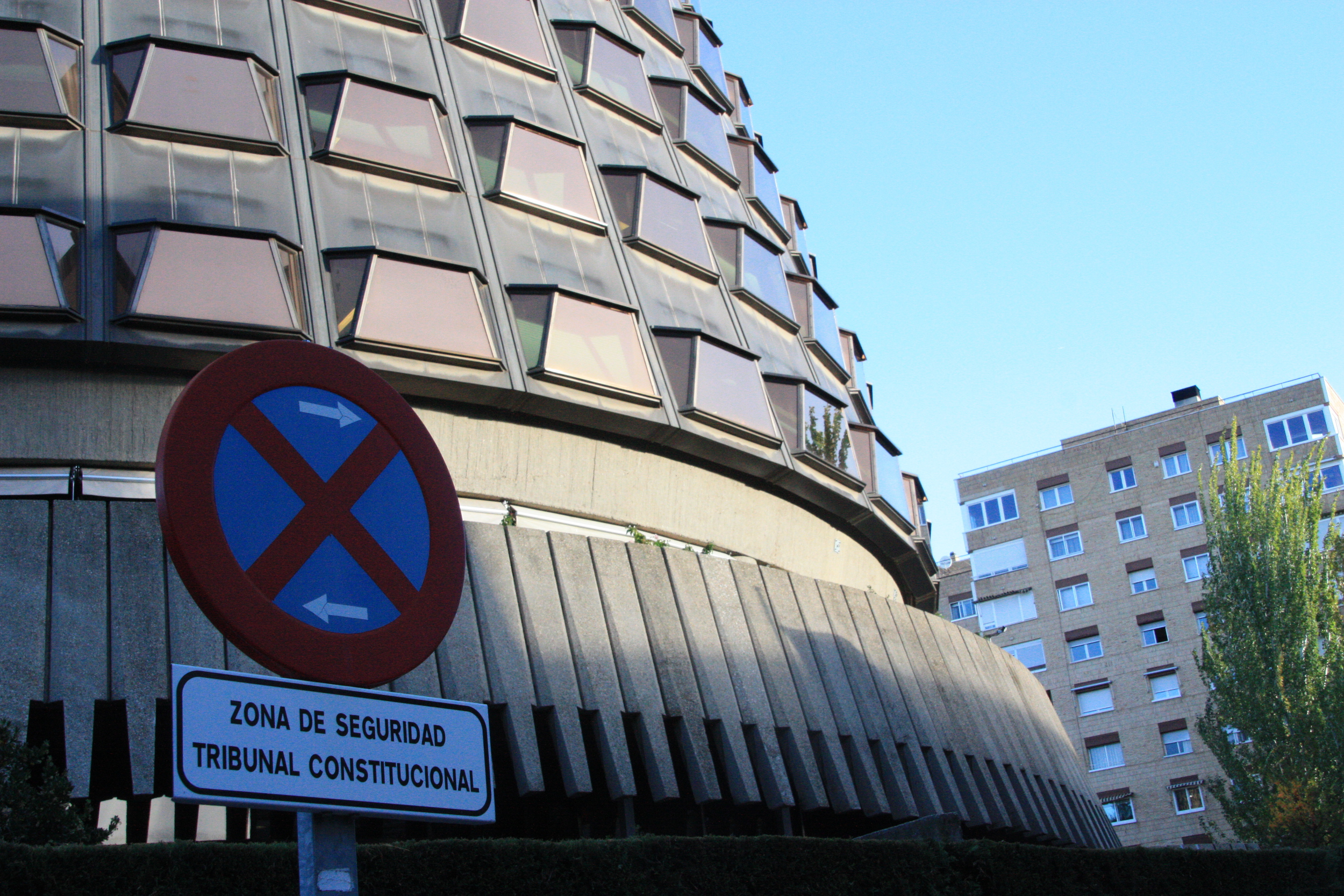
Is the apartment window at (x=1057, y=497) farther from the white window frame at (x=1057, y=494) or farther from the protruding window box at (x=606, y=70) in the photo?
the protruding window box at (x=606, y=70)

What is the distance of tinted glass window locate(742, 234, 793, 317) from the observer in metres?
18.8

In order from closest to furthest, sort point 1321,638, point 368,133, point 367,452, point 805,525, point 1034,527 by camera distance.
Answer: point 367,452, point 368,133, point 805,525, point 1321,638, point 1034,527

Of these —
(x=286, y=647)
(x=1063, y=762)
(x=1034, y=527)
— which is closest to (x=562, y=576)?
(x=286, y=647)

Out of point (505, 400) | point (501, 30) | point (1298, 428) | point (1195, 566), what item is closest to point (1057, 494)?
point (1195, 566)

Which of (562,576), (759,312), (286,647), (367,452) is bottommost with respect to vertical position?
(286,647)

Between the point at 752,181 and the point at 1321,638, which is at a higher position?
the point at 752,181

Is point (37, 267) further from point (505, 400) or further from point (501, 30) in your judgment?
point (501, 30)

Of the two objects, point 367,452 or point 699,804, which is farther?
point 699,804

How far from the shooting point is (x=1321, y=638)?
2995 centimetres

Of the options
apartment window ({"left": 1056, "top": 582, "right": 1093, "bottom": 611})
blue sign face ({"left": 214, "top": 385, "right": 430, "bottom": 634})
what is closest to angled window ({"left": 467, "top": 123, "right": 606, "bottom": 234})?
blue sign face ({"left": 214, "top": 385, "right": 430, "bottom": 634})

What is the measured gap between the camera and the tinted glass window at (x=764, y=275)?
18.8 m

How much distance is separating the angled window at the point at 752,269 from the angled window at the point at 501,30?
10.7 feet

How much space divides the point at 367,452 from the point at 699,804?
9.74m

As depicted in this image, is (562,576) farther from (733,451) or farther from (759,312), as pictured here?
(759,312)
